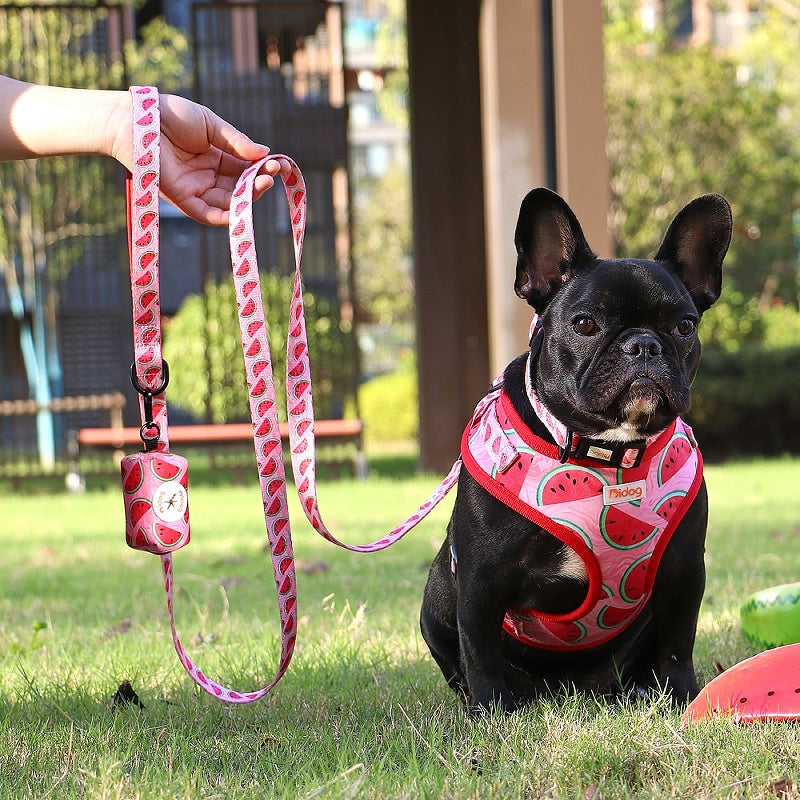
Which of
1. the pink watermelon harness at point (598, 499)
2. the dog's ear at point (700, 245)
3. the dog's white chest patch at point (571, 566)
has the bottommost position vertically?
the dog's white chest patch at point (571, 566)

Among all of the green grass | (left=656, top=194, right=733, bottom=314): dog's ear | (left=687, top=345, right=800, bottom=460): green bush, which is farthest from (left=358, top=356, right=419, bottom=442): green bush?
(left=656, top=194, right=733, bottom=314): dog's ear

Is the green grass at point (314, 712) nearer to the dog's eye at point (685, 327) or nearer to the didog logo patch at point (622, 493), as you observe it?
the didog logo patch at point (622, 493)

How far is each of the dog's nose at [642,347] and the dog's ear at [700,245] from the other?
0.95ft

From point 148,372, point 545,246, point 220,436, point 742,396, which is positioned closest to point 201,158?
point 148,372

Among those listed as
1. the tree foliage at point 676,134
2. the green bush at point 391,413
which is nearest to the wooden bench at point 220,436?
the tree foliage at point 676,134

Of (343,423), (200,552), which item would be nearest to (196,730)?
(200,552)

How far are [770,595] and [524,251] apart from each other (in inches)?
54.3

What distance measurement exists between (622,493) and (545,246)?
1.98ft

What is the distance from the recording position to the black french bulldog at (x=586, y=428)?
243 centimetres

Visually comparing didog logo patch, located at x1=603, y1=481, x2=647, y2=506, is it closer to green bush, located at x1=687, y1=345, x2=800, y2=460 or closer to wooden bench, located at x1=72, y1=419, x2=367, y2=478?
wooden bench, located at x1=72, y1=419, x2=367, y2=478

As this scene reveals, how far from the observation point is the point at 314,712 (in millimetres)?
2693

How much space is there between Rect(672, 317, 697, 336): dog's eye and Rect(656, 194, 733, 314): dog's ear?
0.44 feet

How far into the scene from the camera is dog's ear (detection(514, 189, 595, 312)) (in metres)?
2.60

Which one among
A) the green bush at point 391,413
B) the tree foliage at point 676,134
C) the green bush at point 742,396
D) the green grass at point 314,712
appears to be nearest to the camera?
the green grass at point 314,712
